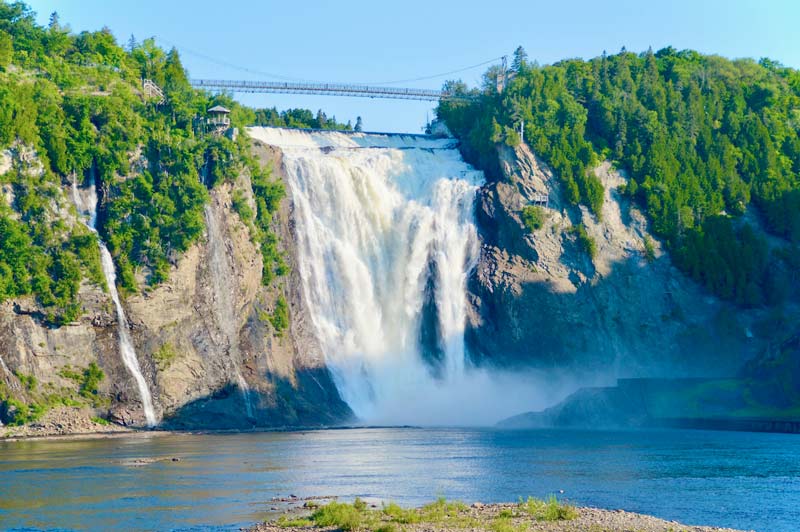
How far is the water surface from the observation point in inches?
2039

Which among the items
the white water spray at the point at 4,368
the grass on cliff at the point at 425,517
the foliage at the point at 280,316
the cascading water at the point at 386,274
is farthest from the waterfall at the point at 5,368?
the grass on cliff at the point at 425,517

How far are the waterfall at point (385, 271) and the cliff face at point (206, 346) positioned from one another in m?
3.07

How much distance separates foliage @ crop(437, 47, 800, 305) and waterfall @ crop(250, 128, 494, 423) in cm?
916

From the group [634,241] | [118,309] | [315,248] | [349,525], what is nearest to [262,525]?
[349,525]

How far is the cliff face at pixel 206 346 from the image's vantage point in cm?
9588

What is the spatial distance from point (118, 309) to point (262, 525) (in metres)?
56.6

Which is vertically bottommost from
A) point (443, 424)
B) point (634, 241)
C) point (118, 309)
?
point (443, 424)

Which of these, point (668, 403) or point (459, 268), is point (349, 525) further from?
point (459, 268)

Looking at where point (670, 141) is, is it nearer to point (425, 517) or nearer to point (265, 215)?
point (265, 215)

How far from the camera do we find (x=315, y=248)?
118000 millimetres

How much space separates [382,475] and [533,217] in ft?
204

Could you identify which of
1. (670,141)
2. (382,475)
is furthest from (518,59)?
(382,475)

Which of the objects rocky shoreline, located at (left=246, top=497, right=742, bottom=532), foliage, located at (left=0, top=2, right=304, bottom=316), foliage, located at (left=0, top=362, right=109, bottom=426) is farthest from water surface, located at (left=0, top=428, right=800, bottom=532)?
foliage, located at (left=0, top=2, right=304, bottom=316)

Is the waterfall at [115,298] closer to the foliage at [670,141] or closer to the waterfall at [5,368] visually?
the waterfall at [5,368]
